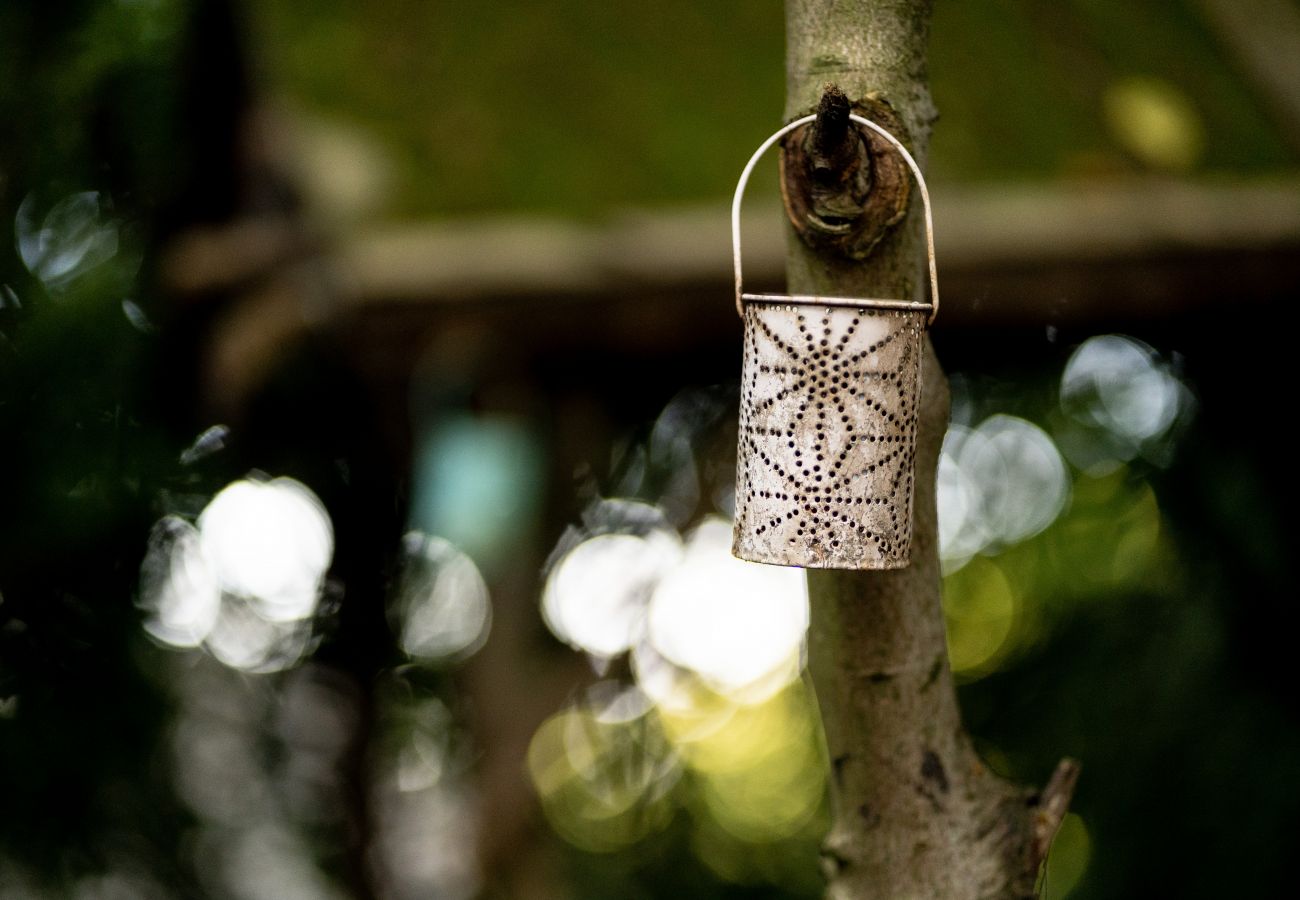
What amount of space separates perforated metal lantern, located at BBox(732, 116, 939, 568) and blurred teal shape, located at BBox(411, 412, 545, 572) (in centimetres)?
131

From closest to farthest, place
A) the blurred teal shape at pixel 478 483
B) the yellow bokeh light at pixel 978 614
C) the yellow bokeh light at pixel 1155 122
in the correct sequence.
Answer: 1. the yellow bokeh light at pixel 1155 122
2. the blurred teal shape at pixel 478 483
3. the yellow bokeh light at pixel 978 614

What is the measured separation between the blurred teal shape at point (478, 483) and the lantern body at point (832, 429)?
4.30 ft

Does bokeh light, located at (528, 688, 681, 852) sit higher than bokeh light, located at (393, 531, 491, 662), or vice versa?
bokeh light, located at (393, 531, 491, 662)

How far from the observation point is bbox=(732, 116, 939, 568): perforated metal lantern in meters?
0.77

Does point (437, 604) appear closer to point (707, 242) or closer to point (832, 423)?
point (707, 242)

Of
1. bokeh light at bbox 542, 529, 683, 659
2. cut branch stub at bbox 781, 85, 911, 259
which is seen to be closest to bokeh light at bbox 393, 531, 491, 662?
bokeh light at bbox 542, 529, 683, 659

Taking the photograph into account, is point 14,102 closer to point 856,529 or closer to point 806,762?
point 856,529

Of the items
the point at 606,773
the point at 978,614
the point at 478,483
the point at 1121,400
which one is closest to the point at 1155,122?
the point at 1121,400

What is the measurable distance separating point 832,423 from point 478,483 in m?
1.38

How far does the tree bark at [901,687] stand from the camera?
31.8 inches

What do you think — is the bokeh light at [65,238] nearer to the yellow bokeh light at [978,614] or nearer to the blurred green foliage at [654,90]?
the blurred green foliage at [654,90]

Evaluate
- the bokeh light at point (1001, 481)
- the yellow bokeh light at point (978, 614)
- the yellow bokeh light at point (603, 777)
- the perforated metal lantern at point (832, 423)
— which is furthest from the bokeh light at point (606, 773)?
the perforated metal lantern at point (832, 423)

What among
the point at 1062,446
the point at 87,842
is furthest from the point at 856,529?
the point at 1062,446

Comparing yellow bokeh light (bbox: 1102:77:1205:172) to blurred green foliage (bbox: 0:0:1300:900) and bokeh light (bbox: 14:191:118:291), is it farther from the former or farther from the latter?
bokeh light (bbox: 14:191:118:291)
